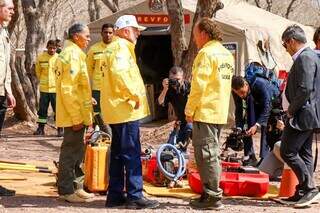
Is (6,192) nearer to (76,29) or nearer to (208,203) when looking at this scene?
(76,29)

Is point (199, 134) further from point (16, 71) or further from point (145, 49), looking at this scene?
point (145, 49)

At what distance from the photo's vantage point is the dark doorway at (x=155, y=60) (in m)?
17.4

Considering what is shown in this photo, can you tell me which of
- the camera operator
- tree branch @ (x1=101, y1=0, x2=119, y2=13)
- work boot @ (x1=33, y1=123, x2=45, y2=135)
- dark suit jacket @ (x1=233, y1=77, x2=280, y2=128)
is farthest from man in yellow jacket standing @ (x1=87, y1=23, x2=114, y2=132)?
tree branch @ (x1=101, y1=0, x2=119, y2=13)

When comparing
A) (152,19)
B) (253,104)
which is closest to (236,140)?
(253,104)

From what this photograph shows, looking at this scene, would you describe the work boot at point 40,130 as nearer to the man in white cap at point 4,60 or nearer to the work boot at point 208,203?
the man in white cap at point 4,60

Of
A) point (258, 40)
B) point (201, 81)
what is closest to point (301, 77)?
point (201, 81)

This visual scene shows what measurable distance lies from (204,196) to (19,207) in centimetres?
179

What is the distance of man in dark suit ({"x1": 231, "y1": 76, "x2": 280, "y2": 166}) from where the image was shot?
8648 mm

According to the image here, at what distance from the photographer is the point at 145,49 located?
1784 cm

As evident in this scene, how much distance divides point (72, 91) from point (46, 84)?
6784 mm

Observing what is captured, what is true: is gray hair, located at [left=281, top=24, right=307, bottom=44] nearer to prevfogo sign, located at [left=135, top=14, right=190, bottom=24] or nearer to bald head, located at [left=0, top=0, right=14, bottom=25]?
bald head, located at [left=0, top=0, right=14, bottom=25]

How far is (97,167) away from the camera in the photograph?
7.21 m

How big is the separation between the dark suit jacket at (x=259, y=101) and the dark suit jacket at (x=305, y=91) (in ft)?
5.73

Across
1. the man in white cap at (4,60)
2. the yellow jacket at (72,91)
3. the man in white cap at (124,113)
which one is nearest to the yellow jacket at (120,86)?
the man in white cap at (124,113)
